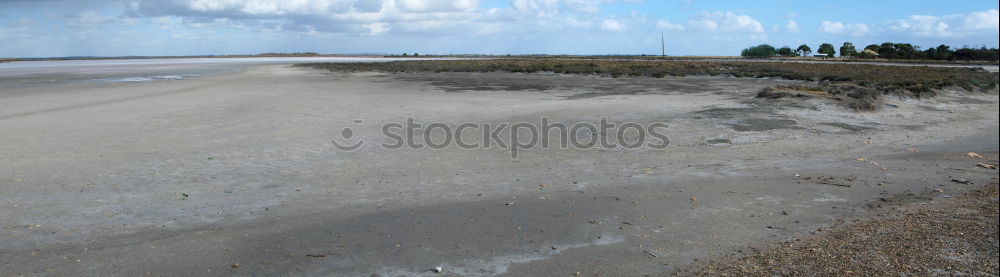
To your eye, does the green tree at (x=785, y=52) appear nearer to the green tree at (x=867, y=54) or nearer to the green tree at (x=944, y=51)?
the green tree at (x=867, y=54)

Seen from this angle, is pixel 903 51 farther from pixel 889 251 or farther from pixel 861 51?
pixel 889 251

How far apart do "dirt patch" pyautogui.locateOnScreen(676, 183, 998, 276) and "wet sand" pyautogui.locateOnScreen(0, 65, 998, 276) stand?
0.31 m

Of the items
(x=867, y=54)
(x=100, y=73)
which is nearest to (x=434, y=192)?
(x=100, y=73)

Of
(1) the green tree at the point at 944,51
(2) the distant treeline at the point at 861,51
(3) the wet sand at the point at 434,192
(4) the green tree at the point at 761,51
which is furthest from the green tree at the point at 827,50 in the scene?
(3) the wet sand at the point at 434,192

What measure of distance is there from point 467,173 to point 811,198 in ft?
14.6

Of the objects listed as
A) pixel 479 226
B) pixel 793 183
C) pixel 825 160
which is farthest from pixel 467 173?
pixel 825 160

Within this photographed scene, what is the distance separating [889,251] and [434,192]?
4.93 meters

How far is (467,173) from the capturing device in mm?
9445

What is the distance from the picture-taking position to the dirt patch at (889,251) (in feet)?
15.5

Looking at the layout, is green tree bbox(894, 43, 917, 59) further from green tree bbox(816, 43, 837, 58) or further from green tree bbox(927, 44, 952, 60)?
green tree bbox(927, 44, 952, 60)

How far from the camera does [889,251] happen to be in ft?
16.8

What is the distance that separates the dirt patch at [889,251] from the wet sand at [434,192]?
307 mm

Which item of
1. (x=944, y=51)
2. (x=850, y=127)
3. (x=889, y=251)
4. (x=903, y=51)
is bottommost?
(x=889, y=251)

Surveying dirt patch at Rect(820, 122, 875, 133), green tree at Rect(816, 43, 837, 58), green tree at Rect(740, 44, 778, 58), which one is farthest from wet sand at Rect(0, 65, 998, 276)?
green tree at Rect(740, 44, 778, 58)
